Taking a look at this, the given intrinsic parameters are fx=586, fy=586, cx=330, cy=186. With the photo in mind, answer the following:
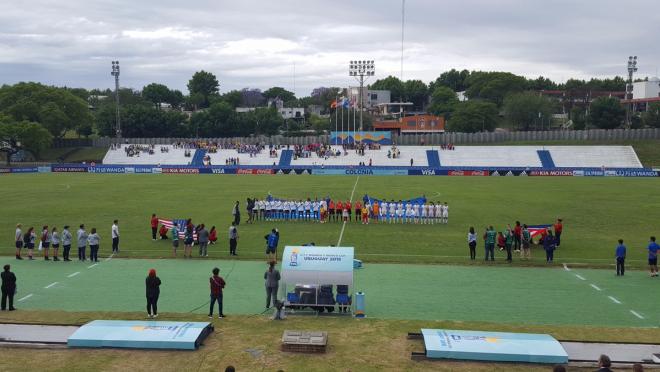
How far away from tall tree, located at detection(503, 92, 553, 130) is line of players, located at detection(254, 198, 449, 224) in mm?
82389

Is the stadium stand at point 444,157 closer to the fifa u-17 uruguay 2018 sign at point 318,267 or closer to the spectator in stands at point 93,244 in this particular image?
the spectator in stands at point 93,244

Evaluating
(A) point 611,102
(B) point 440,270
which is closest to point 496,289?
(B) point 440,270

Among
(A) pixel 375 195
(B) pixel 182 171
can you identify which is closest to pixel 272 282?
(A) pixel 375 195

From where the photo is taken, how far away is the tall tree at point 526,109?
107688 millimetres

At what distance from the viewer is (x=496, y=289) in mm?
19266

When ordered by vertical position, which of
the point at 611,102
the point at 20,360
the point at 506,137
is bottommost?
the point at 20,360

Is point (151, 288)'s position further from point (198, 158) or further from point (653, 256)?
point (198, 158)

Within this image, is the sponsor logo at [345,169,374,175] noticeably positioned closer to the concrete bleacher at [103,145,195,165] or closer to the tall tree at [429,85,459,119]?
the concrete bleacher at [103,145,195,165]

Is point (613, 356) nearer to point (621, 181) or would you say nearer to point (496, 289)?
point (496, 289)

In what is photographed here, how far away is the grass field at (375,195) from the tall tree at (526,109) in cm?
5035

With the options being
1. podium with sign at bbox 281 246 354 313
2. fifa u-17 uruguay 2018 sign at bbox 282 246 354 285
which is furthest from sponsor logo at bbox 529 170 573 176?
fifa u-17 uruguay 2018 sign at bbox 282 246 354 285

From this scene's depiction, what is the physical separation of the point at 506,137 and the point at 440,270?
7446 cm

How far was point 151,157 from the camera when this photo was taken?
80.8m

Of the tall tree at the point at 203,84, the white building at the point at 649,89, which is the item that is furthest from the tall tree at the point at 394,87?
the white building at the point at 649,89
